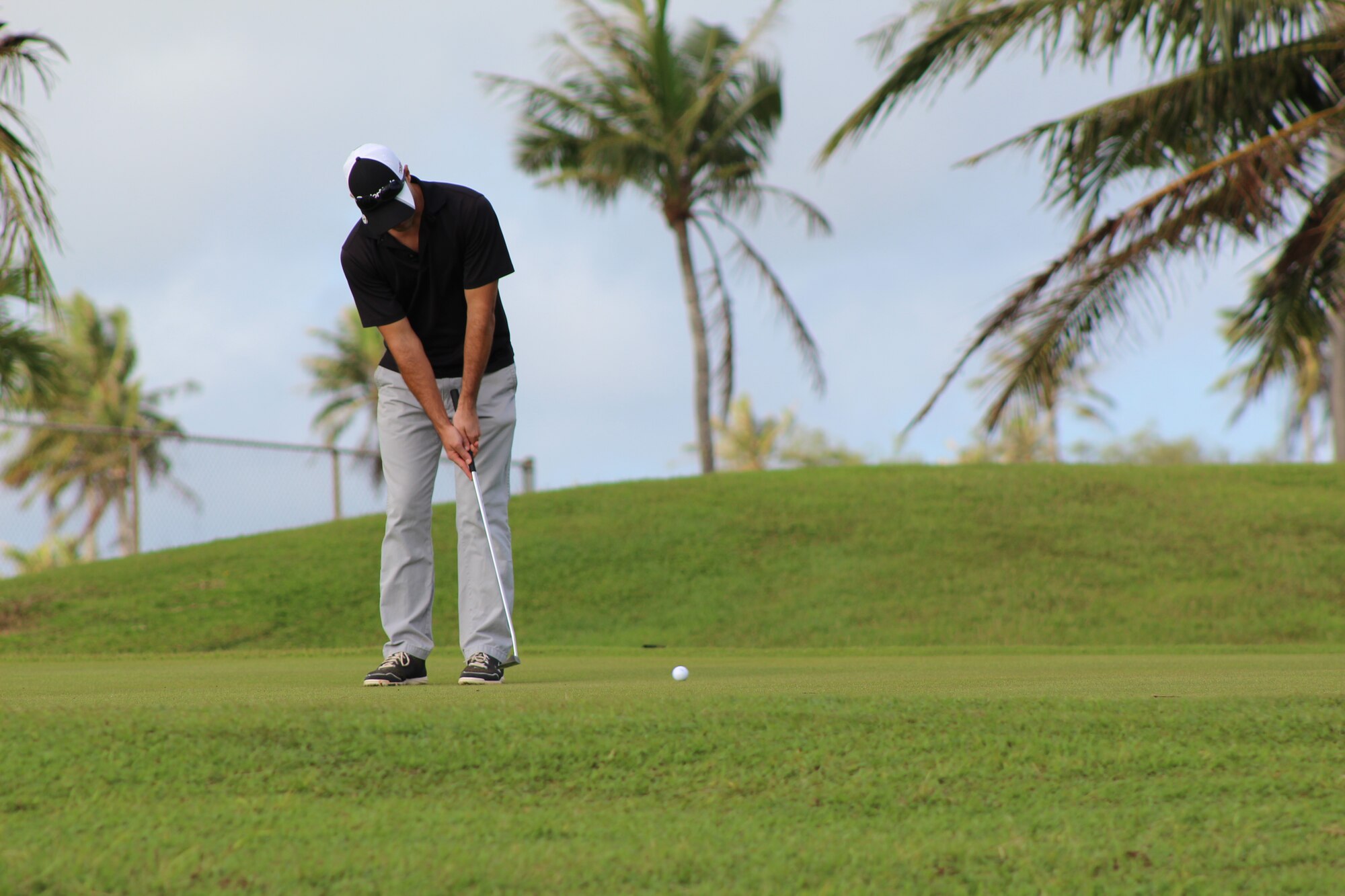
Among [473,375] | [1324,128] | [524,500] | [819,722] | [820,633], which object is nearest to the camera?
[819,722]

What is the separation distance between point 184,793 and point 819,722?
157cm

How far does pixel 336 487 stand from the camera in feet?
56.0

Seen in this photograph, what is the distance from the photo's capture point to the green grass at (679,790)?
245 centimetres

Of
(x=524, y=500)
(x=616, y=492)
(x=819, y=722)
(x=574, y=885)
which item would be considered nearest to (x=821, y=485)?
(x=616, y=492)

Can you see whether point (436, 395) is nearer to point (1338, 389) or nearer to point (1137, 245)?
point (1137, 245)

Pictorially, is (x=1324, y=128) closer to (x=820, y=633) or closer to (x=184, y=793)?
(x=820, y=633)

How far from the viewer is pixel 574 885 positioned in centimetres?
239

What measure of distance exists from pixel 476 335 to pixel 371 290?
18.5 inches

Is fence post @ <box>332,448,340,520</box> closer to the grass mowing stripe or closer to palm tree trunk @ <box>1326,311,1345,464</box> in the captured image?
the grass mowing stripe

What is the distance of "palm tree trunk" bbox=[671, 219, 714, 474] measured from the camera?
22.6 meters

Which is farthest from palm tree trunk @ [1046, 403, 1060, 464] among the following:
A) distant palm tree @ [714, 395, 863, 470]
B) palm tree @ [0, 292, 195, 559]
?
palm tree @ [0, 292, 195, 559]

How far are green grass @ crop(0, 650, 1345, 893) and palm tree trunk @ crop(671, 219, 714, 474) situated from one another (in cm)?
1859

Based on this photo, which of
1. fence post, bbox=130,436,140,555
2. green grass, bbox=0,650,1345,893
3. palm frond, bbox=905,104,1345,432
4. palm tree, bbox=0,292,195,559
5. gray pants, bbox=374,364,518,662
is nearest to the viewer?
green grass, bbox=0,650,1345,893

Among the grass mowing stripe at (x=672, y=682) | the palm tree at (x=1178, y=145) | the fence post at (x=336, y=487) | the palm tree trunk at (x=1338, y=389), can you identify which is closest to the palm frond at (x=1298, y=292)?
the palm tree at (x=1178, y=145)
